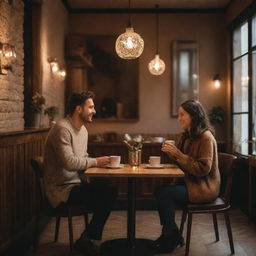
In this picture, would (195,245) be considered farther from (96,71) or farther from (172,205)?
(96,71)

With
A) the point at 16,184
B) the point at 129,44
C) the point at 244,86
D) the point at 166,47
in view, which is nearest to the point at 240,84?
the point at 244,86

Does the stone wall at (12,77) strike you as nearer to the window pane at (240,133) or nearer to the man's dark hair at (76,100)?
the man's dark hair at (76,100)

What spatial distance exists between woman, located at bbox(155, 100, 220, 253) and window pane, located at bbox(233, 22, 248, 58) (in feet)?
9.63

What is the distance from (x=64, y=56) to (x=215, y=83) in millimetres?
2657

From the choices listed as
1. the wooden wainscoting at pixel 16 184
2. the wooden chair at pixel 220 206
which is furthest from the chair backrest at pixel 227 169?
the wooden wainscoting at pixel 16 184

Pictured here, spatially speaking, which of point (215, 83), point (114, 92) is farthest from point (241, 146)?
point (114, 92)

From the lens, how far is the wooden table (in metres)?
2.90

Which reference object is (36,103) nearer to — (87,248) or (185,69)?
(87,248)

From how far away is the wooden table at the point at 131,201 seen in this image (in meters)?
2.90

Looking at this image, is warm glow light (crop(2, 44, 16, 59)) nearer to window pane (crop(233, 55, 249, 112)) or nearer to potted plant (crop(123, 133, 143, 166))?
potted plant (crop(123, 133, 143, 166))

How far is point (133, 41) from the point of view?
4.22 m

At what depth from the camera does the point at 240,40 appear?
6.43m

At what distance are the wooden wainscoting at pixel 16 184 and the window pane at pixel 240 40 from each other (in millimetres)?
3551

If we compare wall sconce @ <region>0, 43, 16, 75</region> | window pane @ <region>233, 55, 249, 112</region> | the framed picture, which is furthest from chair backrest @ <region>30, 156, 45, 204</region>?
the framed picture
